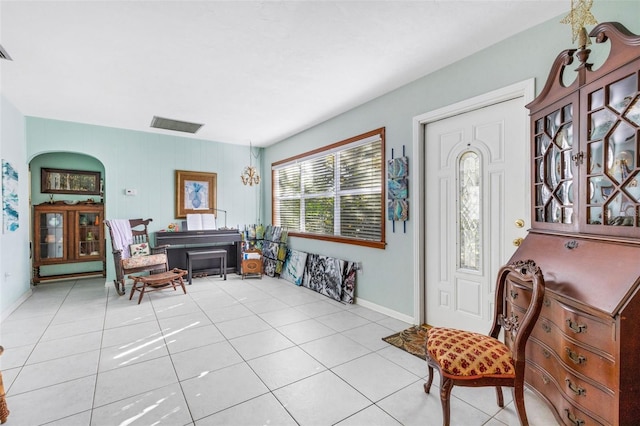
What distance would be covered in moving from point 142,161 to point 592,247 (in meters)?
6.17

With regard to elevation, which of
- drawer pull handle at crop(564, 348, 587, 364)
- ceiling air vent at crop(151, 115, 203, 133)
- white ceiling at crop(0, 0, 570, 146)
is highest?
white ceiling at crop(0, 0, 570, 146)

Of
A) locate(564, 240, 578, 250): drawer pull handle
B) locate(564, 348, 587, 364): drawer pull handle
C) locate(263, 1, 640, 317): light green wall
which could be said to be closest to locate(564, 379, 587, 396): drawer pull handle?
locate(564, 348, 587, 364): drawer pull handle

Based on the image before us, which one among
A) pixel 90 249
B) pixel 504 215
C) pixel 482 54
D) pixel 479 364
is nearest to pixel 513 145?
pixel 504 215

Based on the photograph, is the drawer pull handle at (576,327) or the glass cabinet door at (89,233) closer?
the drawer pull handle at (576,327)

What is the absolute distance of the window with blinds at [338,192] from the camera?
3936 mm

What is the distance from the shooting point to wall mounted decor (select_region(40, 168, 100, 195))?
212 inches

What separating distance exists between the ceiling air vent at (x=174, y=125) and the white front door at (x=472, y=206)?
386cm

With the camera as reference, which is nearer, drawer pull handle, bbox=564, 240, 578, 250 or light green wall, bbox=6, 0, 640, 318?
drawer pull handle, bbox=564, 240, 578, 250

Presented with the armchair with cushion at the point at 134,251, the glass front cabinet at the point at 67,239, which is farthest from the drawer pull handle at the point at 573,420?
the glass front cabinet at the point at 67,239

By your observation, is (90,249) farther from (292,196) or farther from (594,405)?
(594,405)

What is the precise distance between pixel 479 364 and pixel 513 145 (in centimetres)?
182

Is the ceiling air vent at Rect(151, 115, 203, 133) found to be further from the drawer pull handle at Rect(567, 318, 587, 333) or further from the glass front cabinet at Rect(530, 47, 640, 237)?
the drawer pull handle at Rect(567, 318, 587, 333)

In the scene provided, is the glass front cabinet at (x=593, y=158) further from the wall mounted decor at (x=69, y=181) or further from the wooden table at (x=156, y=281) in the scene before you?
the wall mounted decor at (x=69, y=181)

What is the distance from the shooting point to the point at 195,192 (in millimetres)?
5945
